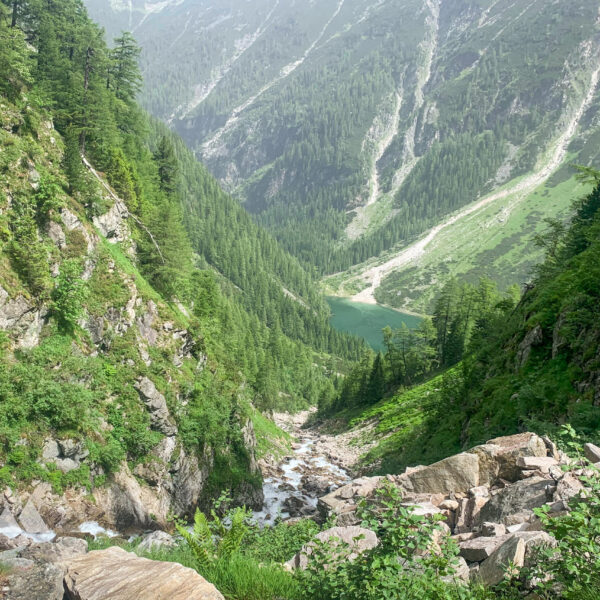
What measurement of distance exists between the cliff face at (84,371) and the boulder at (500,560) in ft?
69.4

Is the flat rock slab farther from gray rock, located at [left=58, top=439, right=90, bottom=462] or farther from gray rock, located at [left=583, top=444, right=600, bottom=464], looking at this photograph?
gray rock, located at [left=58, top=439, right=90, bottom=462]

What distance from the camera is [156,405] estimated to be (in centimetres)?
2878

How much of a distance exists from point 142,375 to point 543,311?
2608 centimetres

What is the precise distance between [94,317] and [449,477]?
24076 mm

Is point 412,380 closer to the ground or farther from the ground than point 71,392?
closer to the ground

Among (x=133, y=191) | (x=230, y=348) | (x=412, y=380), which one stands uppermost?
(x=133, y=191)

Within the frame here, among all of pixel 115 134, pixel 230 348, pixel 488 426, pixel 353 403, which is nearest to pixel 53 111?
pixel 115 134

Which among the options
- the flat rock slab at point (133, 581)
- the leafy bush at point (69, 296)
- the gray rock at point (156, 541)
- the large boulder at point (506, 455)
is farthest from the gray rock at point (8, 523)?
the large boulder at point (506, 455)

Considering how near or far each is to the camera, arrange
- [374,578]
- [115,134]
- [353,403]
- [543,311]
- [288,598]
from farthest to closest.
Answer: [353,403]
[115,134]
[543,311]
[288,598]
[374,578]

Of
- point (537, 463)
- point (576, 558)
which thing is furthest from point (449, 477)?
point (576, 558)

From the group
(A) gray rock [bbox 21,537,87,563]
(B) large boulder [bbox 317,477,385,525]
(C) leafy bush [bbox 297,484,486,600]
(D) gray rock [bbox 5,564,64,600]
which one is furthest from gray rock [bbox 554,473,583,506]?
(A) gray rock [bbox 21,537,87,563]

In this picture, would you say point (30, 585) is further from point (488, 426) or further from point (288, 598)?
point (488, 426)

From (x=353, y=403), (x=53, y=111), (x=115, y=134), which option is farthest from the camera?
(x=353, y=403)

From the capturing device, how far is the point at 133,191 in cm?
4209
